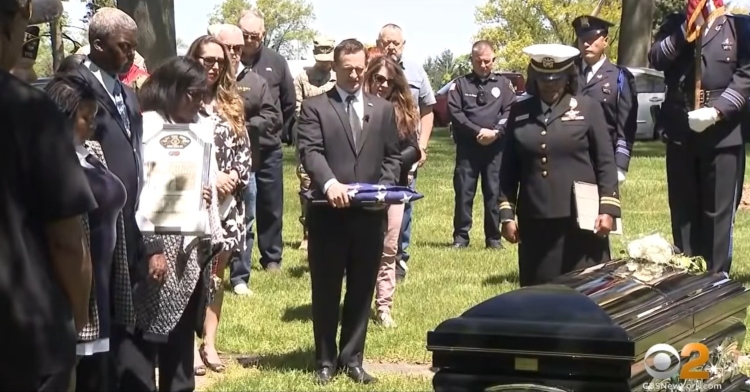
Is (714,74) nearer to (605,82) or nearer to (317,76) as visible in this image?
(605,82)

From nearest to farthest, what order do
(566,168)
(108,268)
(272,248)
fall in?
(108,268)
(566,168)
(272,248)

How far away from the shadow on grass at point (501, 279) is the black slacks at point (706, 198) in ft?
5.92

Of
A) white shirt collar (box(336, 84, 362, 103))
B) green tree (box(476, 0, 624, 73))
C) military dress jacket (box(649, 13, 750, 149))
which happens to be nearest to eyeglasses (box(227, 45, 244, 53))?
white shirt collar (box(336, 84, 362, 103))

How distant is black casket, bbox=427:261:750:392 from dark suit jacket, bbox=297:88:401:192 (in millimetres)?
1724

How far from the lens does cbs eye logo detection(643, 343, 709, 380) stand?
5.25 meters

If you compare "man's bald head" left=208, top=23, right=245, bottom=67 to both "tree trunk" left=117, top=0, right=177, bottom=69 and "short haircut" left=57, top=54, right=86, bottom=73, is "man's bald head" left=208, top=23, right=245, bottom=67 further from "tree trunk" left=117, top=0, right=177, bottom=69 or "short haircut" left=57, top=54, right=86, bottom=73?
"tree trunk" left=117, top=0, right=177, bottom=69

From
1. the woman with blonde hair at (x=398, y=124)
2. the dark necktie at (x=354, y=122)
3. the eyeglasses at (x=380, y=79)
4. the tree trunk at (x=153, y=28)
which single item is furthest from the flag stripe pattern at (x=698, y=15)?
the tree trunk at (x=153, y=28)

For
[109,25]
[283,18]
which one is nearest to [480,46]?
[109,25]

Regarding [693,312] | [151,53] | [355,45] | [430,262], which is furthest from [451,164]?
[693,312]

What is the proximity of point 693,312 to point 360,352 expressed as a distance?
2189mm

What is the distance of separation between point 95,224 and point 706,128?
536 cm

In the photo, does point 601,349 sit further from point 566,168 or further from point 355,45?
point 355,45

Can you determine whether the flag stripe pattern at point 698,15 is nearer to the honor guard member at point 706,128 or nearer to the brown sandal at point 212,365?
the honor guard member at point 706,128

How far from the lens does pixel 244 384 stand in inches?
281
